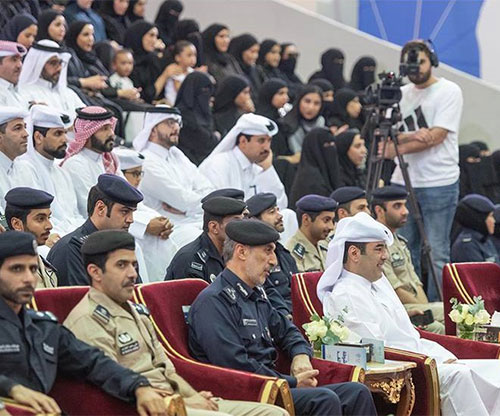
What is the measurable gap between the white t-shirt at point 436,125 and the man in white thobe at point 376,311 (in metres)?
2.56

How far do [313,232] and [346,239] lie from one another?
1375 millimetres

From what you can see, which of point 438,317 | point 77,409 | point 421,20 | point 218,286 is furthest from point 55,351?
point 421,20

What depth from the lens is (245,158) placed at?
8.61 m

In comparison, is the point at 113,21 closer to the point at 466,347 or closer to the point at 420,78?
the point at 420,78

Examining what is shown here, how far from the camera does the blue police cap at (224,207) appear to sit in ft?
20.7

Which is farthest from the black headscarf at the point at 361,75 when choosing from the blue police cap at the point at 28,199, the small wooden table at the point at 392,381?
the small wooden table at the point at 392,381

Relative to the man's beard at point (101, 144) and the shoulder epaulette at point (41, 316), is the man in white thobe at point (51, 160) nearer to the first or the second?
the man's beard at point (101, 144)

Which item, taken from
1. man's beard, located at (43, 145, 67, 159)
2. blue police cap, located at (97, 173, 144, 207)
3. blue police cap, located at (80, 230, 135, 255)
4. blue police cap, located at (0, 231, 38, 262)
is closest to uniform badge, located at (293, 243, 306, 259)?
man's beard, located at (43, 145, 67, 159)

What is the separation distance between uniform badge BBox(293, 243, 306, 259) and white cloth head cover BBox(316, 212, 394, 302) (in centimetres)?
116

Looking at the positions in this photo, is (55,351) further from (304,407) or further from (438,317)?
(438,317)

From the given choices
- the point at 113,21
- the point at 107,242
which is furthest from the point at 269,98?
the point at 107,242

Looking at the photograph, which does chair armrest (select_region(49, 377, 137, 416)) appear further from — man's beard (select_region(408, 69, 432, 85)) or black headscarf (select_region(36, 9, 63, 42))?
black headscarf (select_region(36, 9, 63, 42))

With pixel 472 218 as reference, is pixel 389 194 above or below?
above

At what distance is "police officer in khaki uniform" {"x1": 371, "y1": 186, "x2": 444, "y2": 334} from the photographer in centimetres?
778
